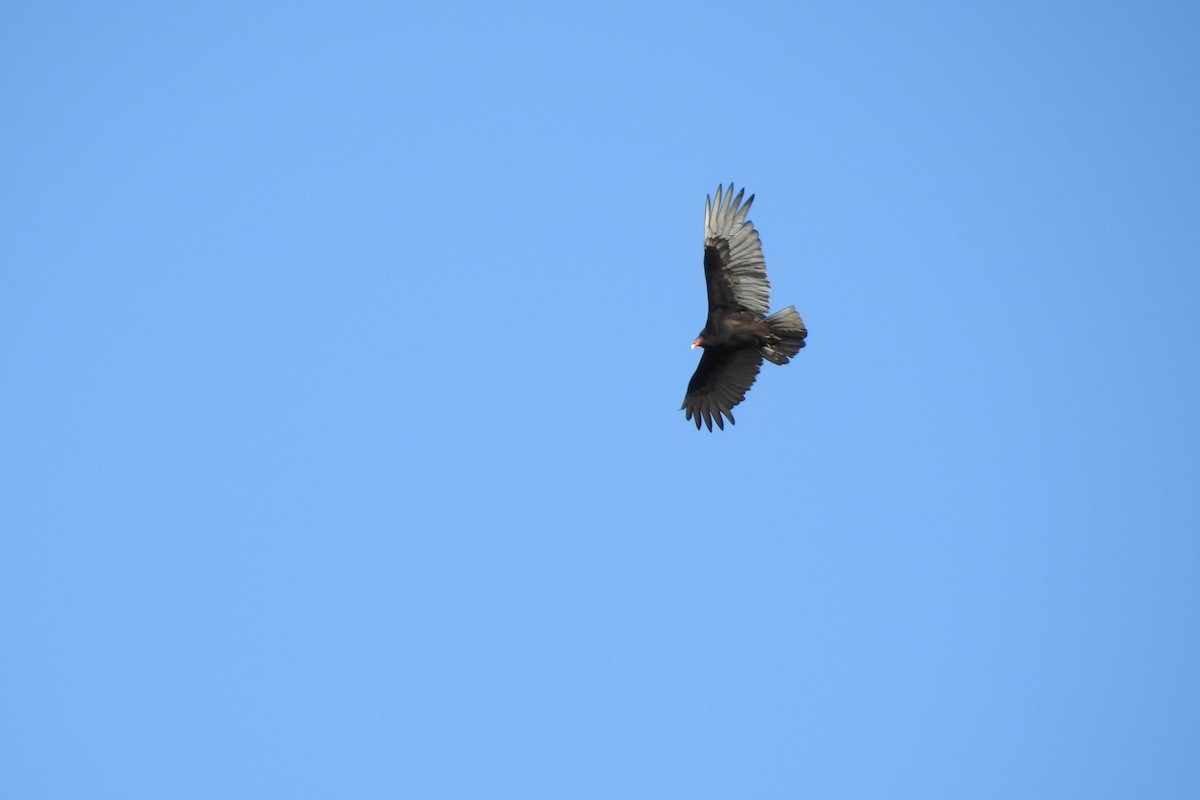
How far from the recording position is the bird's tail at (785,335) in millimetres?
27578

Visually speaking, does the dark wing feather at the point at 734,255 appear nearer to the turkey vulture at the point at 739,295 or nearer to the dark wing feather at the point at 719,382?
the turkey vulture at the point at 739,295

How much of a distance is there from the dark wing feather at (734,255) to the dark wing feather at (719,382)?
1.21 m

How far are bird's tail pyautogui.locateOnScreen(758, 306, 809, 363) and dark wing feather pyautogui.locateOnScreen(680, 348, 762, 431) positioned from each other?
0.46 metres

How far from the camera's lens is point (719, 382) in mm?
29906

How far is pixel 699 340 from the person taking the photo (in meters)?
28.7

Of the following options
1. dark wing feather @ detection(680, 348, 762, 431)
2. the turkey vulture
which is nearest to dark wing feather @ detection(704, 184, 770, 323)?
the turkey vulture

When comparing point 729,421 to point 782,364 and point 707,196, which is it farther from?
point 707,196

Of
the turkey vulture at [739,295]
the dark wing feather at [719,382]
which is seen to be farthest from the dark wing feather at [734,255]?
the dark wing feather at [719,382]

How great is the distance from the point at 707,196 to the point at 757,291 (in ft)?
6.40

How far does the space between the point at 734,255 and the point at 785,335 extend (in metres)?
1.71

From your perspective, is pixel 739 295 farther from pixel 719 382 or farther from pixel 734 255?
pixel 719 382

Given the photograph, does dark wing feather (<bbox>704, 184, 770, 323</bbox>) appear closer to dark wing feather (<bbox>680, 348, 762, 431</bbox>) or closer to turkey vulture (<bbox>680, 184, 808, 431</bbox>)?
turkey vulture (<bbox>680, 184, 808, 431</bbox>)

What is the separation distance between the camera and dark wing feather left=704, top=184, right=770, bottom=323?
90.8ft

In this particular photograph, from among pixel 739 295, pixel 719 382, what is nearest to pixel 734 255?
pixel 739 295
